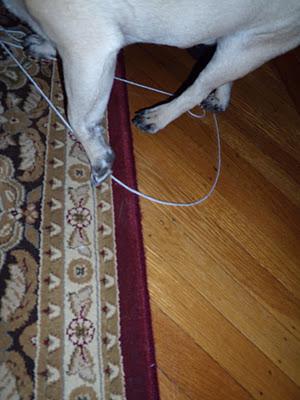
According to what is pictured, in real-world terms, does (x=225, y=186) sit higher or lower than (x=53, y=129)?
lower

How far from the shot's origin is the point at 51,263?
0.96 meters

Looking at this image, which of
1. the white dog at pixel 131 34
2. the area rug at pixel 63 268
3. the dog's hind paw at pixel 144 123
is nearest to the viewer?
the white dog at pixel 131 34

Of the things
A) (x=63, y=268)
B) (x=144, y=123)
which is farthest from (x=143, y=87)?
(x=63, y=268)

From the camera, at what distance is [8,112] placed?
1.14m

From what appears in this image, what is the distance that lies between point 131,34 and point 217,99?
626mm

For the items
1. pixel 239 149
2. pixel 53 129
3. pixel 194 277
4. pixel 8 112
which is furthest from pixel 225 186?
pixel 8 112

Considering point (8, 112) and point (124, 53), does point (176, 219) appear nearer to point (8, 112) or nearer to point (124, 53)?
point (8, 112)

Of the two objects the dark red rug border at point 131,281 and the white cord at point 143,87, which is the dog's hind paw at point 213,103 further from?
the dark red rug border at point 131,281

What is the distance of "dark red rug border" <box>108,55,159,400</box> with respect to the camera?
913 millimetres

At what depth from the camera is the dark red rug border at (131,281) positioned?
0.91 metres

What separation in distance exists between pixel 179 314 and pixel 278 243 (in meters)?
0.46

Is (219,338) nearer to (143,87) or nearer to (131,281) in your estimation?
(131,281)

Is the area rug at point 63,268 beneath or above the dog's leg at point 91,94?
beneath

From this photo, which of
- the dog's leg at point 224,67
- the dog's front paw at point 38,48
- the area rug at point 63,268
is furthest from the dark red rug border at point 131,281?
the dog's front paw at point 38,48
